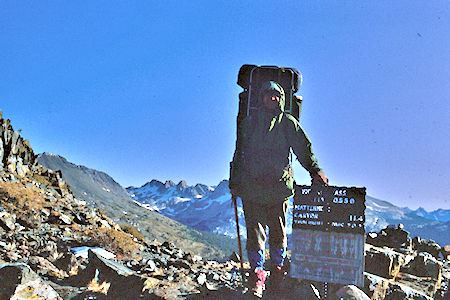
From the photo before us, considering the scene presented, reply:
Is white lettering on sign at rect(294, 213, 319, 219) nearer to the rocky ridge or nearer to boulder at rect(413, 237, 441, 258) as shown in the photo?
the rocky ridge

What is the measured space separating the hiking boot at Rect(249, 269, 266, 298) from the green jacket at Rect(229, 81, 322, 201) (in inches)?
42.5

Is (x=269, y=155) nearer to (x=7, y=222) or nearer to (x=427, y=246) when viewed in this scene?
(x=7, y=222)

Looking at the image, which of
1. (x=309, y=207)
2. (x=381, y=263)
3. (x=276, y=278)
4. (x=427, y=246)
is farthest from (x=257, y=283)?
(x=427, y=246)

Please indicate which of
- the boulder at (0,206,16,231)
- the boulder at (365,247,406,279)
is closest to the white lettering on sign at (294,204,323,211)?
the boulder at (365,247,406,279)

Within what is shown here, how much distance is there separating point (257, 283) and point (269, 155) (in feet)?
6.04

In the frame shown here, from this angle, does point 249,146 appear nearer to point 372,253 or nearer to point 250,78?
point 250,78

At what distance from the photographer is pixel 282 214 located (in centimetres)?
518

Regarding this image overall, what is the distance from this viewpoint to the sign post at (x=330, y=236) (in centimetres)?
429

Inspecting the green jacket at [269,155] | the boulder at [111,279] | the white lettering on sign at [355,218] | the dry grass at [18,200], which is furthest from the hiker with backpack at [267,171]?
the dry grass at [18,200]

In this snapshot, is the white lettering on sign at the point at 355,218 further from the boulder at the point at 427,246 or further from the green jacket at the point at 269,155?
the boulder at the point at 427,246

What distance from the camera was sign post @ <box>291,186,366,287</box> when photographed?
4289mm

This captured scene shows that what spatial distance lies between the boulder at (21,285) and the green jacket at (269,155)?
2.72m

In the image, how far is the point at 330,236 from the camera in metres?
4.38

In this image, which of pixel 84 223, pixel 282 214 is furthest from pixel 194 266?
pixel 84 223
